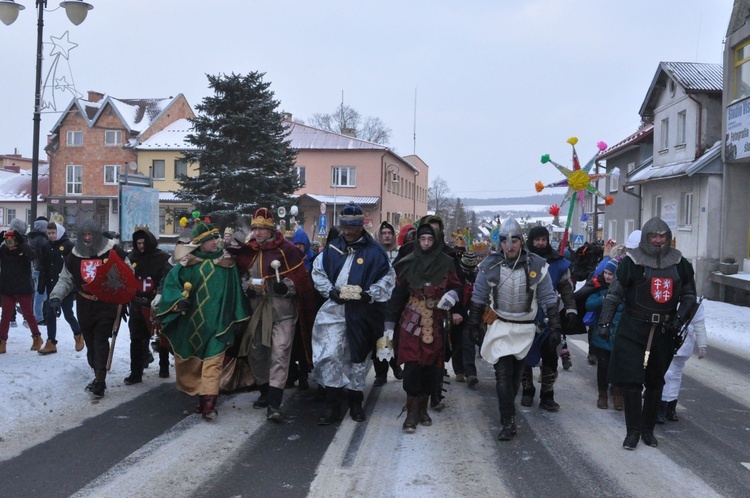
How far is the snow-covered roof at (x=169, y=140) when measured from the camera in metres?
52.8

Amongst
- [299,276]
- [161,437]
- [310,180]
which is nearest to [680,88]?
[299,276]

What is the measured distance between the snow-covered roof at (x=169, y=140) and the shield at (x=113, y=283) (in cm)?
4547

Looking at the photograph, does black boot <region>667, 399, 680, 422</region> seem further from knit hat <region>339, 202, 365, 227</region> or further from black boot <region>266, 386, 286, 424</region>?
black boot <region>266, 386, 286, 424</region>

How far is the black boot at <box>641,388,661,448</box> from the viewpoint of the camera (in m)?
6.25

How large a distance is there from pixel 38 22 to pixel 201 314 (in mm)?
7689

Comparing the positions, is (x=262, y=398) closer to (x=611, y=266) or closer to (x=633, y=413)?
(x=633, y=413)

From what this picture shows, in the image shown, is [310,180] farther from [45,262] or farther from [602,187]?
[45,262]

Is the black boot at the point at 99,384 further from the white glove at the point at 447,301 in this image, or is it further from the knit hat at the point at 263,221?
the white glove at the point at 447,301

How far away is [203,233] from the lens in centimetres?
724

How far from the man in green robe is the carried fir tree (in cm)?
2476

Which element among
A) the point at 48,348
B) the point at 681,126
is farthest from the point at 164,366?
the point at 681,126

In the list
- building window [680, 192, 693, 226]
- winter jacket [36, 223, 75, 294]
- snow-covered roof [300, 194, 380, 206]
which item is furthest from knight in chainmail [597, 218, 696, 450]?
snow-covered roof [300, 194, 380, 206]

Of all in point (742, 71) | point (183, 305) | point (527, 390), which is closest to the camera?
point (183, 305)

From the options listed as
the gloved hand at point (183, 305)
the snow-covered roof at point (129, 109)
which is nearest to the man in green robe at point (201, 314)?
the gloved hand at point (183, 305)
